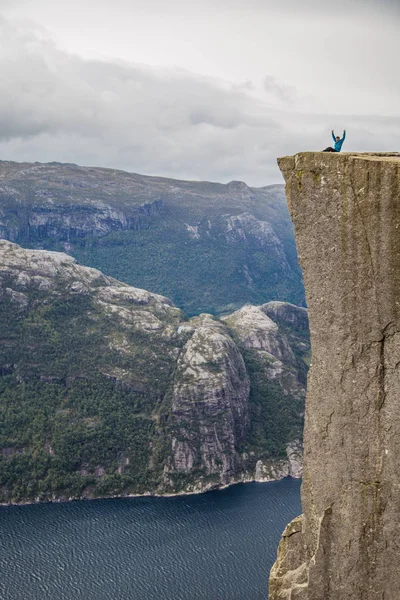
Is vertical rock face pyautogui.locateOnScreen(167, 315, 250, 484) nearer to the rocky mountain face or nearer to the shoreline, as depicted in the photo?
the rocky mountain face

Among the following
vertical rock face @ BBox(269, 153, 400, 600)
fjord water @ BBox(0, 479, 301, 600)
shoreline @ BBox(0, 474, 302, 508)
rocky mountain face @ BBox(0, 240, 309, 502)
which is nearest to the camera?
vertical rock face @ BBox(269, 153, 400, 600)

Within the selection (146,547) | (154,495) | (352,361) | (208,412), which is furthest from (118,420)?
(352,361)

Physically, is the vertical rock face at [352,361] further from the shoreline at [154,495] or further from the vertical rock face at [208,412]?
the vertical rock face at [208,412]

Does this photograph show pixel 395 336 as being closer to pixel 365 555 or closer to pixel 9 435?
pixel 365 555

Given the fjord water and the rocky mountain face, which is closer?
the fjord water

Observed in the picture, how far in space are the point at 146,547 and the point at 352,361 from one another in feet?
371

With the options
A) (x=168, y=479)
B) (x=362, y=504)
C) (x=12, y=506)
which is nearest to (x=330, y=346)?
(x=362, y=504)

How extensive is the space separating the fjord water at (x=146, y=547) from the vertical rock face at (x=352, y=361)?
89080 mm

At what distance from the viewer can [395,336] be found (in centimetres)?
1622

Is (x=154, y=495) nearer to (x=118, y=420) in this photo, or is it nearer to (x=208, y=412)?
(x=118, y=420)

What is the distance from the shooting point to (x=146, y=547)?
121 m

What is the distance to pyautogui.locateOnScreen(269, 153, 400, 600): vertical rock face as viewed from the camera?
52.4ft

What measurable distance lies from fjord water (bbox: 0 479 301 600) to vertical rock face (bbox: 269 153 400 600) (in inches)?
3507

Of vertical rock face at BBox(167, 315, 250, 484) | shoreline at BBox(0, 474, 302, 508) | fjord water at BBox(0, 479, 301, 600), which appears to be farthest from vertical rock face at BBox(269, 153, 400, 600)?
vertical rock face at BBox(167, 315, 250, 484)
